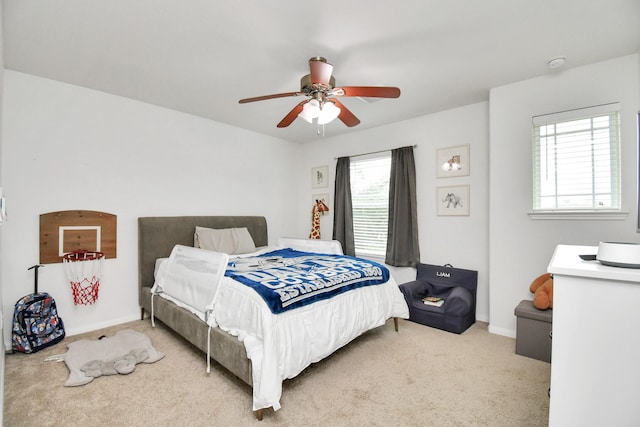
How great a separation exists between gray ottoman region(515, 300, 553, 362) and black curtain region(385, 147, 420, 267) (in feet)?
4.54

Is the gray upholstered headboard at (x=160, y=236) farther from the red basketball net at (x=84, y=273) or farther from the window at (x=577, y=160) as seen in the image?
the window at (x=577, y=160)

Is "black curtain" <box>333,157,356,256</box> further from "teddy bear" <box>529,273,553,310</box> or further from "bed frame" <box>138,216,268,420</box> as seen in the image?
"teddy bear" <box>529,273,553,310</box>

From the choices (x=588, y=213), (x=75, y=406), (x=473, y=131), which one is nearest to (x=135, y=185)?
(x=75, y=406)

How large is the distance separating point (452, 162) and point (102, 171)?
12.8 feet

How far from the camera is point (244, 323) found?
1.95 m

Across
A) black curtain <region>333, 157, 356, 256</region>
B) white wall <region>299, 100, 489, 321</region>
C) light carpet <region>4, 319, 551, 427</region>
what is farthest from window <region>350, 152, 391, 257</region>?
light carpet <region>4, 319, 551, 427</region>

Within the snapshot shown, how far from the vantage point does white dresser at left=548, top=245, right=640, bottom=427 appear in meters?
0.78

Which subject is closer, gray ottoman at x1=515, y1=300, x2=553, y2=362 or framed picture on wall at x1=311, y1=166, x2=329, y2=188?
gray ottoman at x1=515, y1=300, x2=553, y2=362

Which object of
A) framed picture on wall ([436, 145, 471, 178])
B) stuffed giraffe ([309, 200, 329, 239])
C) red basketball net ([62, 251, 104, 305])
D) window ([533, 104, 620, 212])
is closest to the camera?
window ([533, 104, 620, 212])

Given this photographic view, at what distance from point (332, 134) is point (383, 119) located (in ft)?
3.23

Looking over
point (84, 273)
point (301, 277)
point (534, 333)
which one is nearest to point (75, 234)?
point (84, 273)

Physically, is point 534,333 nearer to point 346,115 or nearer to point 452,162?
point 452,162

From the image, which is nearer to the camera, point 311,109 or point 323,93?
point 323,93

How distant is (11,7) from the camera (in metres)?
1.82
